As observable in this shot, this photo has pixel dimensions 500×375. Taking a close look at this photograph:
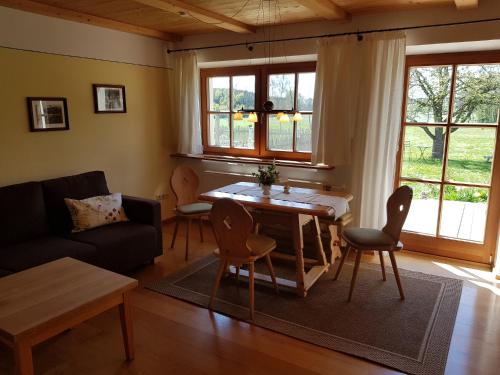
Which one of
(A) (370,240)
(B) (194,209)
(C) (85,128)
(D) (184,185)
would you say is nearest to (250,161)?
(D) (184,185)

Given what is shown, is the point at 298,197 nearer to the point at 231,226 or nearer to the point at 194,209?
the point at 231,226

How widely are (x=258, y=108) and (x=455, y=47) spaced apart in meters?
2.11

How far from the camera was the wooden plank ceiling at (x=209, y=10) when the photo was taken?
128 inches

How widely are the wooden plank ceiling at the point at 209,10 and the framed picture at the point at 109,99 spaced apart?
615 mm

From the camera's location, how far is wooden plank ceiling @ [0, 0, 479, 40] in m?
3.26

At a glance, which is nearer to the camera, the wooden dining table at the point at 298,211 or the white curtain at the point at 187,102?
the wooden dining table at the point at 298,211

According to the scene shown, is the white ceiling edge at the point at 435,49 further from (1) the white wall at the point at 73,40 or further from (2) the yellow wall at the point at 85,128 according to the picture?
(2) the yellow wall at the point at 85,128

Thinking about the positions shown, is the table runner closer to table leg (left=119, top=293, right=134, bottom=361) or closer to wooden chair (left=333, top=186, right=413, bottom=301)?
wooden chair (left=333, top=186, right=413, bottom=301)

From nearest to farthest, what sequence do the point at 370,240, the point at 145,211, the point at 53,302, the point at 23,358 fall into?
the point at 23,358 < the point at 53,302 < the point at 370,240 < the point at 145,211

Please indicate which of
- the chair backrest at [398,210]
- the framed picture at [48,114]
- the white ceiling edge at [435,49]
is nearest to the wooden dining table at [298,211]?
the chair backrest at [398,210]

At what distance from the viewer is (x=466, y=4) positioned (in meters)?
3.10

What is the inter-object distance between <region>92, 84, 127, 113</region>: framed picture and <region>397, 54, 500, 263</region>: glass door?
3003mm

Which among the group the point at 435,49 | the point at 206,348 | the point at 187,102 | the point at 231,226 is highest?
the point at 435,49

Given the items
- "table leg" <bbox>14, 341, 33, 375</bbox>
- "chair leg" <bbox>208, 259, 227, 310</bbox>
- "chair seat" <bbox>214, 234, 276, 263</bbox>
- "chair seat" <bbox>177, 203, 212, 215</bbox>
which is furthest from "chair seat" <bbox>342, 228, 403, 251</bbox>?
"table leg" <bbox>14, 341, 33, 375</bbox>
